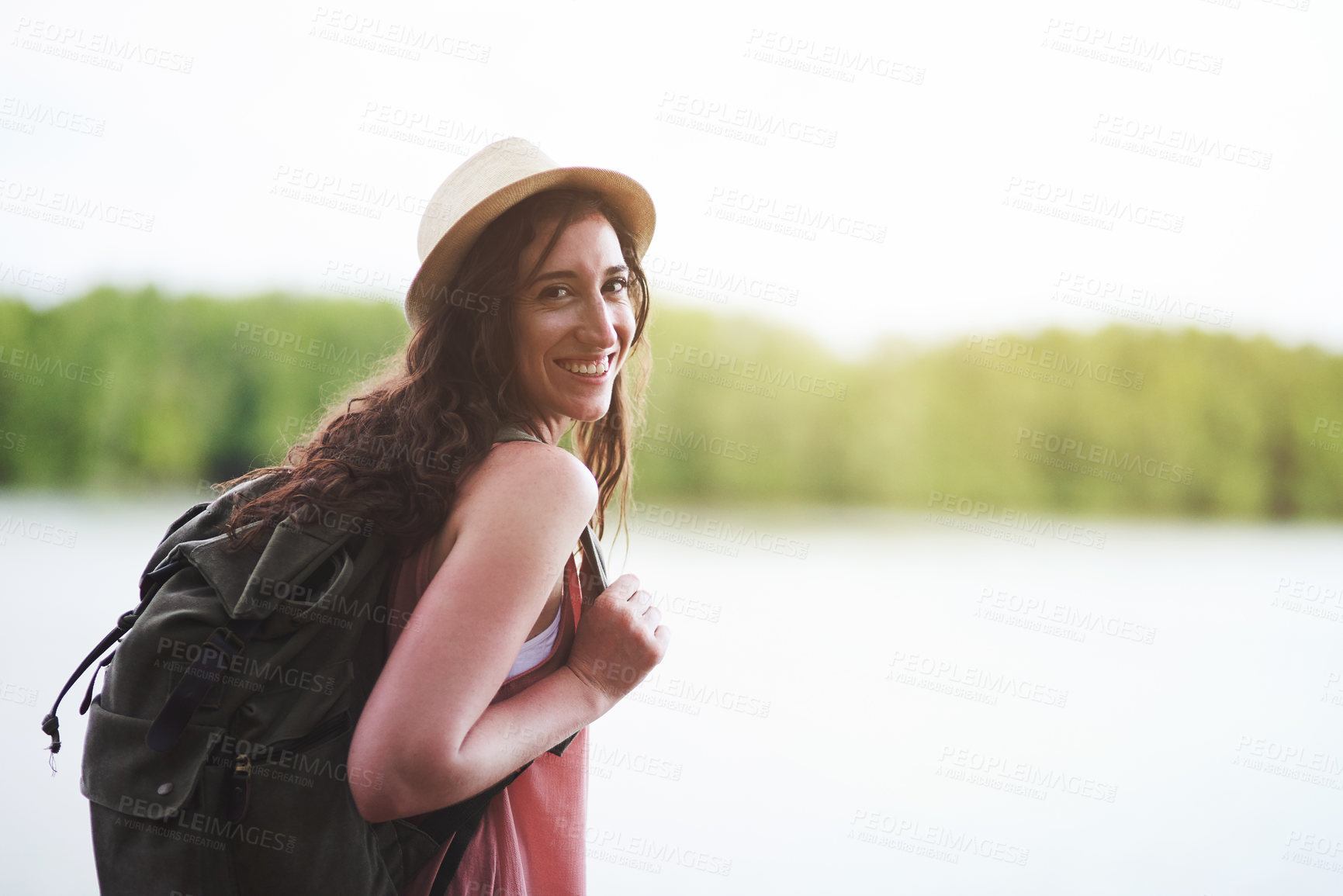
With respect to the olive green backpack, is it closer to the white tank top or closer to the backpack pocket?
the backpack pocket

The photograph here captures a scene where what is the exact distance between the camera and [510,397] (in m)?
1.07

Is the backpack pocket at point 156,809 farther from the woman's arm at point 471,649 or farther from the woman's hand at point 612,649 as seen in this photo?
the woman's hand at point 612,649

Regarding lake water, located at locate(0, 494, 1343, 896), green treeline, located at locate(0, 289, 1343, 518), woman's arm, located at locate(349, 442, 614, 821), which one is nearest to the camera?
woman's arm, located at locate(349, 442, 614, 821)

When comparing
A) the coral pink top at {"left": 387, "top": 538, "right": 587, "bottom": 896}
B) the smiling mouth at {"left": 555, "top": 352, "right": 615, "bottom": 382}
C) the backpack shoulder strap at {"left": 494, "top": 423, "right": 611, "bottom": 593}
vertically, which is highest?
the smiling mouth at {"left": 555, "top": 352, "right": 615, "bottom": 382}

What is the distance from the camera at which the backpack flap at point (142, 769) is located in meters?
0.77

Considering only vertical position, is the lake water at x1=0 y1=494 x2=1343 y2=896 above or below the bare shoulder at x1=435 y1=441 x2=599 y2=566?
below

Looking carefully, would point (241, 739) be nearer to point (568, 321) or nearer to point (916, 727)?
point (568, 321)

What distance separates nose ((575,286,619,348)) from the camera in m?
1.05

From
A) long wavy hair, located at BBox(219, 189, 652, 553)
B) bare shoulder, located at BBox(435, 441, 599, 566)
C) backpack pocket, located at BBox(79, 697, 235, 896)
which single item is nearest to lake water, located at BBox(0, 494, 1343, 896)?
long wavy hair, located at BBox(219, 189, 652, 553)

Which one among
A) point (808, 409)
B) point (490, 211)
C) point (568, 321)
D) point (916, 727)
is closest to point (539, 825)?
point (568, 321)

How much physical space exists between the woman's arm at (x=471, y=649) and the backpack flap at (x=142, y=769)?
14cm

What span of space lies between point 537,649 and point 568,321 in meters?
0.40

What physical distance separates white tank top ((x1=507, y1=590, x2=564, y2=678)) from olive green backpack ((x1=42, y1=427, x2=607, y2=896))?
0.18m

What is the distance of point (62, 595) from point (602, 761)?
4.04 metres
